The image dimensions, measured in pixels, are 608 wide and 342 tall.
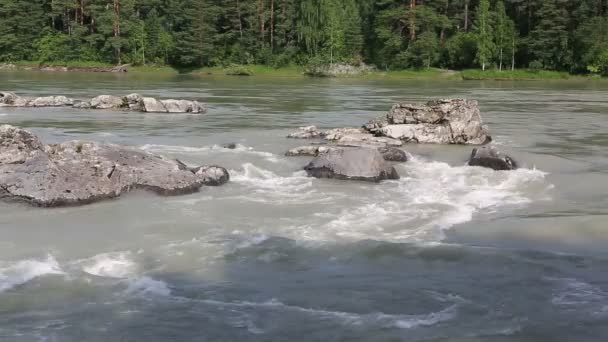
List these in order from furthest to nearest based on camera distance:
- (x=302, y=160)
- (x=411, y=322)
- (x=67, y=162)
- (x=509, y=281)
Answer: (x=302, y=160)
(x=67, y=162)
(x=509, y=281)
(x=411, y=322)

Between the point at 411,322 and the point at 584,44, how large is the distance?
6099 centimetres

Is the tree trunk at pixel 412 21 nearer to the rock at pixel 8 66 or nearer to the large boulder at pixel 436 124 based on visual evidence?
the rock at pixel 8 66

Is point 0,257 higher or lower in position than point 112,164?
lower

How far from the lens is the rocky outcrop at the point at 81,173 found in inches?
528

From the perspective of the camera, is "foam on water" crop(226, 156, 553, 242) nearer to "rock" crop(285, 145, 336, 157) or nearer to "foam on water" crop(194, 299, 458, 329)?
"rock" crop(285, 145, 336, 157)

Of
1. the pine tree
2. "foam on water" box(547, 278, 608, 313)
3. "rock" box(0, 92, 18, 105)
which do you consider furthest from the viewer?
the pine tree

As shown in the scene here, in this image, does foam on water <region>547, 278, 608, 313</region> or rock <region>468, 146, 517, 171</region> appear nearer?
foam on water <region>547, 278, 608, 313</region>

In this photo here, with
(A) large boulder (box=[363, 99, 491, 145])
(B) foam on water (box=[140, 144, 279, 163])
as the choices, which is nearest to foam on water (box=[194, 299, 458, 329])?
(B) foam on water (box=[140, 144, 279, 163])

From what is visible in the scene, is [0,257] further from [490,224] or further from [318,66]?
[318,66]

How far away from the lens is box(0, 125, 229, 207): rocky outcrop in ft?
44.0

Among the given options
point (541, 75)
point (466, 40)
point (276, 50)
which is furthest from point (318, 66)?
point (541, 75)

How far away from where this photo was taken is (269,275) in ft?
31.4

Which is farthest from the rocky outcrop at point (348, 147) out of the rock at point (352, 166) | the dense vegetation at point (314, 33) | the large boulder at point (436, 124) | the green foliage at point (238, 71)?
the green foliage at point (238, 71)

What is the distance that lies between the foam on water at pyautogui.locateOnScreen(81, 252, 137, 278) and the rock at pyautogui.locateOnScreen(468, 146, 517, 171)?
10329 mm
